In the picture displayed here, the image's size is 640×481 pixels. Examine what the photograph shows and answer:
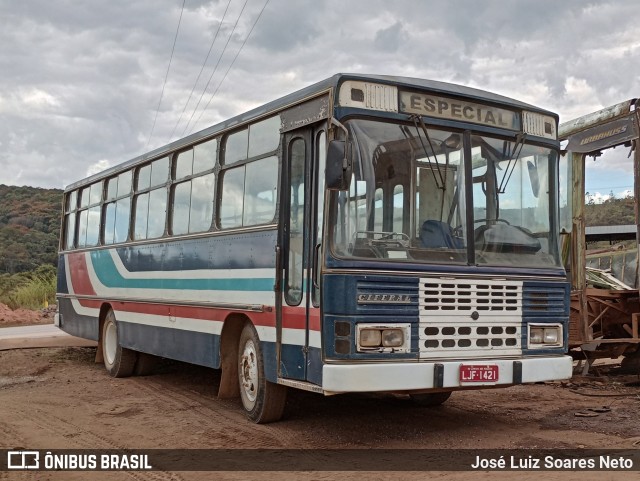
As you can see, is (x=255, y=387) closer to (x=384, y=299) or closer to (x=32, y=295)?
(x=384, y=299)

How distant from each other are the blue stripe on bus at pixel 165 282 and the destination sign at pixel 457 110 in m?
2.17

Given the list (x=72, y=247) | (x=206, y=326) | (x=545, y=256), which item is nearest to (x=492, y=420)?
(x=545, y=256)

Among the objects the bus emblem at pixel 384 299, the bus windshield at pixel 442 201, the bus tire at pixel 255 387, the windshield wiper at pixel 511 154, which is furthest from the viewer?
the bus tire at pixel 255 387

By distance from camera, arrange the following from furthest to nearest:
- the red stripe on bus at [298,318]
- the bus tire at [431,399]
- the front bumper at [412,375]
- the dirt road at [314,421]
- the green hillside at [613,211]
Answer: the green hillside at [613,211] < the bus tire at [431,399] < the dirt road at [314,421] < the red stripe on bus at [298,318] < the front bumper at [412,375]

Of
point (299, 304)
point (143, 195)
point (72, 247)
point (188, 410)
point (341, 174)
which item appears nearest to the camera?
point (341, 174)

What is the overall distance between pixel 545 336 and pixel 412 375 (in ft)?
5.56

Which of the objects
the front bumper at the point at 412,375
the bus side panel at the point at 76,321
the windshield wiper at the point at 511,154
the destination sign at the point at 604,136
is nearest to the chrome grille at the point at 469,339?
the front bumper at the point at 412,375

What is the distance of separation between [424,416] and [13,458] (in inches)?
164

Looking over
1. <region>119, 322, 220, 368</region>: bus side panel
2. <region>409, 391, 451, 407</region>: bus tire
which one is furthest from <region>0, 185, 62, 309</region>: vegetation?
<region>409, 391, 451, 407</region>: bus tire

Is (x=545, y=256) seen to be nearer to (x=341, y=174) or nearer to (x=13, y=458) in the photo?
(x=341, y=174)

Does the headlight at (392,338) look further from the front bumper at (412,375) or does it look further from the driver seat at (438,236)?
the driver seat at (438,236)

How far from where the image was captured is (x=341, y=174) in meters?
6.38

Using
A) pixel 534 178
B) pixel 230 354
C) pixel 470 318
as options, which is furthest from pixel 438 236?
pixel 230 354

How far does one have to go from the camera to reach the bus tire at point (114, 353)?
40.1 ft
